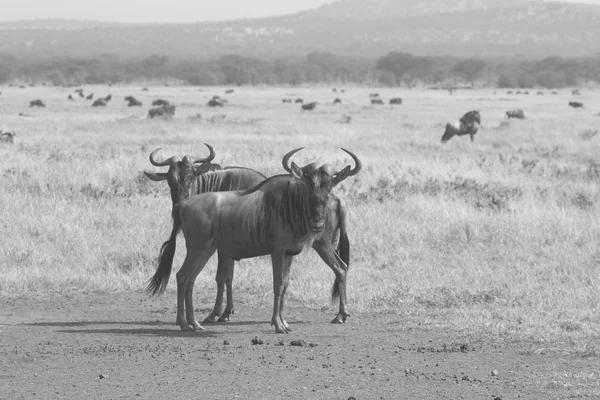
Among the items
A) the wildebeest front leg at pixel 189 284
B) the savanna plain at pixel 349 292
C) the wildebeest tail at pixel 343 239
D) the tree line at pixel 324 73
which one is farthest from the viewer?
the tree line at pixel 324 73

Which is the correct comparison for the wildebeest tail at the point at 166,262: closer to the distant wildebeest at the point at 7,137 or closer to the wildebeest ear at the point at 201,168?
the wildebeest ear at the point at 201,168

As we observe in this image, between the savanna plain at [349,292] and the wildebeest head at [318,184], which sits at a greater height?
the wildebeest head at [318,184]

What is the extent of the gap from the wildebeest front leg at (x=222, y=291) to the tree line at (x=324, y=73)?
90.9 m

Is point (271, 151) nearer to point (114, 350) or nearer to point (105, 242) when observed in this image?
point (105, 242)

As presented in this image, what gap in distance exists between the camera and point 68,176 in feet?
51.4

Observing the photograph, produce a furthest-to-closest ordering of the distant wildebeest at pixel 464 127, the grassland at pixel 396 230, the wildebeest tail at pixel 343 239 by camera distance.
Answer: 1. the distant wildebeest at pixel 464 127
2. the grassland at pixel 396 230
3. the wildebeest tail at pixel 343 239

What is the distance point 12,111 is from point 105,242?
89.3ft

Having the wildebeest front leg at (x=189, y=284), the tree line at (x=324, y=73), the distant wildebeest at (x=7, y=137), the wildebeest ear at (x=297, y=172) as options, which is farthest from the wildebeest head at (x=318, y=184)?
the tree line at (x=324, y=73)

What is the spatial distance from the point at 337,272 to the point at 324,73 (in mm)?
116709

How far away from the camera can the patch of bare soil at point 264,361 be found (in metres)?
6.07

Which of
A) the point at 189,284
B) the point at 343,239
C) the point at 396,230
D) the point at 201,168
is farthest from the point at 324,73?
the point at 189,284

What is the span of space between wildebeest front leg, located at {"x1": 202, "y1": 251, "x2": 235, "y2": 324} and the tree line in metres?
90.9

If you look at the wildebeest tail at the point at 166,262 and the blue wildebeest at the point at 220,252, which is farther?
the blue wildebeest at the point at 220,252

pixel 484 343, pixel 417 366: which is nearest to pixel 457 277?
pixel 484 343
